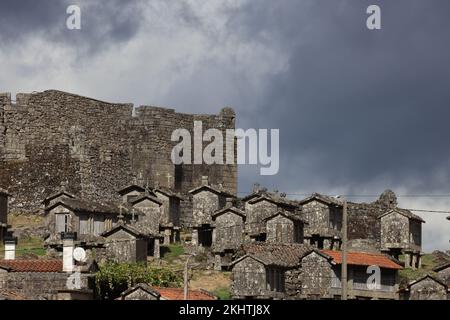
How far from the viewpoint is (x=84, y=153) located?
9669cm

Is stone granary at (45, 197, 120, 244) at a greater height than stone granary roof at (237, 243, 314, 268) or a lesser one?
greater

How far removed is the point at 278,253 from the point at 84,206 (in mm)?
12919

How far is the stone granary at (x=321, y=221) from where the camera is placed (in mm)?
82125

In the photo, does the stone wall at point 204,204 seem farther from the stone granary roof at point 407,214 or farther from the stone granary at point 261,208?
the stone granary roof at point 407,214

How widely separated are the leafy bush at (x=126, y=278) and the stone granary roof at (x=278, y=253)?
10.2ft

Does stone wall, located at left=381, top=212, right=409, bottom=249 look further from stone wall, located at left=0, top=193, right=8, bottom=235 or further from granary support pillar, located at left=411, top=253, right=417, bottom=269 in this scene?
stone wall, located at left=0, top=193, right=8, bottom=235

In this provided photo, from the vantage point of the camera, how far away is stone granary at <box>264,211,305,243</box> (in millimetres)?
77750

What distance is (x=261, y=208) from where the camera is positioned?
8156 cm

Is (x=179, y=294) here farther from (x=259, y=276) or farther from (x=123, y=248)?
(x=123, y=248)

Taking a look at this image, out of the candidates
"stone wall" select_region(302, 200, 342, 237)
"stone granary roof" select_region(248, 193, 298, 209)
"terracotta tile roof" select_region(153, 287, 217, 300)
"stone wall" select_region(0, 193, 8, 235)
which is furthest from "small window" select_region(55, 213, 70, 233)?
"terracotta tile roof" select_region(153, 287, 217, 300)

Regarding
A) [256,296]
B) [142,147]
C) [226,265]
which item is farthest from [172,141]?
[256,296]

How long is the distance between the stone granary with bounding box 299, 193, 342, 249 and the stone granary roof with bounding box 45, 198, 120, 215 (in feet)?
30.7
